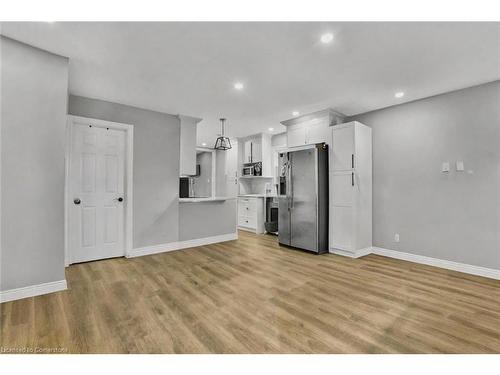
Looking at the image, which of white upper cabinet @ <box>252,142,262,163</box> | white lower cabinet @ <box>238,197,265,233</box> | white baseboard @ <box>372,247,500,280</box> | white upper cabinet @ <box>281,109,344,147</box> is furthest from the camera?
white upper cabinet @ <box>252,142,262,163</box>

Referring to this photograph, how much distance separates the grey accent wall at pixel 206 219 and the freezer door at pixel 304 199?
1.39m

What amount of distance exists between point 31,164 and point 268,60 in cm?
263

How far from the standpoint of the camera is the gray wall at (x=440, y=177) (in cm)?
311

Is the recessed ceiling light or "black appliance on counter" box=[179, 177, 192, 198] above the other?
the recessed ceiling light

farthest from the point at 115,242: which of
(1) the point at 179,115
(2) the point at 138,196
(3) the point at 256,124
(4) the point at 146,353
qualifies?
(3) the point at 256,124

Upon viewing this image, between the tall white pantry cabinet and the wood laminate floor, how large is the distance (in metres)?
0.61

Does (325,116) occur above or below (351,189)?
above

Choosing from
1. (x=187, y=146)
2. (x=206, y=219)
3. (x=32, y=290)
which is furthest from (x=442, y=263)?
(x=32, y=290)

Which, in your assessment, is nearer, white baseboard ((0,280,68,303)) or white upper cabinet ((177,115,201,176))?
white baseboard ((0,280,68,303))

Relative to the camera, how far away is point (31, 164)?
242cm

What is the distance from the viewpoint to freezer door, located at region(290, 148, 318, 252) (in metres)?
4.17

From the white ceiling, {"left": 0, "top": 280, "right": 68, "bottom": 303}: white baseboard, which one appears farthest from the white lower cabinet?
{"left": 0, "top": 280, "right": 68, "bottom": 303}: white baseboard

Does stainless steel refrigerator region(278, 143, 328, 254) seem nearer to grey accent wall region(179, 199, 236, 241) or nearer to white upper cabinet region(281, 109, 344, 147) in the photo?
white upper cabinet region(281, 109, 344, 147)

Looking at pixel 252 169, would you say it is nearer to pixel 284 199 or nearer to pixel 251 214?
pixel 251 214
